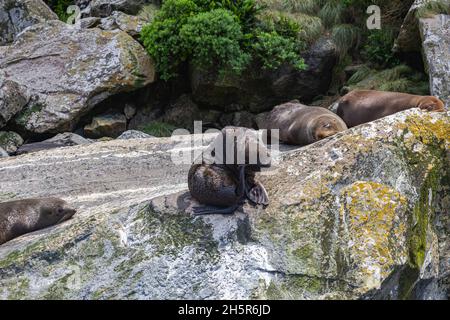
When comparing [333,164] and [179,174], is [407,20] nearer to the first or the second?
[179,174]

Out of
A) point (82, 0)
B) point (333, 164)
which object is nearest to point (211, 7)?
point (82, 0)

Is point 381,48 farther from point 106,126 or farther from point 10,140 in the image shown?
point 10,140

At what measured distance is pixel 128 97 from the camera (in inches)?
486

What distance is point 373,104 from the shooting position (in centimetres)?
803

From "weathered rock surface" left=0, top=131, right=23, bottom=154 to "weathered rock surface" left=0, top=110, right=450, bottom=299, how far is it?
20.7 feet

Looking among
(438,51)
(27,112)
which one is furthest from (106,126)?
(438,51)

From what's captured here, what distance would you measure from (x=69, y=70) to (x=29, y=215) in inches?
265

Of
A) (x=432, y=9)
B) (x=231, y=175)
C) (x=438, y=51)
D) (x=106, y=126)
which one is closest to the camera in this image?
(x=231, y=175)

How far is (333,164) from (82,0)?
480 inches

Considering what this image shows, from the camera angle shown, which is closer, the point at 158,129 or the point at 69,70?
the point at 69,70

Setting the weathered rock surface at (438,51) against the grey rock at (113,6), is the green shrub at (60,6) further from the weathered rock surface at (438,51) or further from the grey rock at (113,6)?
the weathered rock surface at (438,51)

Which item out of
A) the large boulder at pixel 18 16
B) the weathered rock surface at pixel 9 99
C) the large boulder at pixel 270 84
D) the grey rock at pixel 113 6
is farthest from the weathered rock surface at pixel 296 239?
the large boulder at pixel 18 16

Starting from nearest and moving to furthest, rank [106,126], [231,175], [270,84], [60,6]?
[231,175]
[106,126]
[270,84]
[60,6]

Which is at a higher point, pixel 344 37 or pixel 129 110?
pixel 344 37
